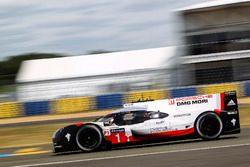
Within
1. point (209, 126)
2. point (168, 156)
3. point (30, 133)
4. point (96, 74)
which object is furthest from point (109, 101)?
point (168, 156)

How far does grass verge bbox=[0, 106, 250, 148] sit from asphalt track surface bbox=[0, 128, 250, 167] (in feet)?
16.1

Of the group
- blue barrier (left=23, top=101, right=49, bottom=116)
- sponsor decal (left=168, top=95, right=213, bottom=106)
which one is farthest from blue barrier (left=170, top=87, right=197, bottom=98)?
sponsor decal (left=168, top=95, right=213, bottom=106)

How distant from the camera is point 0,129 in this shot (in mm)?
22781

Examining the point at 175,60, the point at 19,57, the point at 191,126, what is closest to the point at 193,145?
the point at 191,126

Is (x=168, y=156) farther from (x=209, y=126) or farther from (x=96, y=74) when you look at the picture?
(x=96, y=74)

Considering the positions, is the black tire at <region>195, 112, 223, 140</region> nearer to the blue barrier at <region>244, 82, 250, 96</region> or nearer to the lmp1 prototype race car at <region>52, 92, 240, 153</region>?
the lmp1 prototype race car at <region>52, 92, 240, 153</region>

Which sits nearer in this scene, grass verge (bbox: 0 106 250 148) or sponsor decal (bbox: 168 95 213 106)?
sponsor decal (bbox: 168 95 213 106)

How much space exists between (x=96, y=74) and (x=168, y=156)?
2750cm

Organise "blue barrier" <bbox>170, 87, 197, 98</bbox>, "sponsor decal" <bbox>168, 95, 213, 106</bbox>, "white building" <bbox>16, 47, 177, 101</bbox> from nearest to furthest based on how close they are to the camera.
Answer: "sponsor decal" <bbox>168, 95, 213, 106</bbox> → "blue barrier" <bbox>170, 87, 197, 98</bbox> → "white building" <bbox>16, 47, 177, 101</bbox>

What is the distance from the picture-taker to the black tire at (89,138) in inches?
468

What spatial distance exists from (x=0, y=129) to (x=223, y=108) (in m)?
13.1

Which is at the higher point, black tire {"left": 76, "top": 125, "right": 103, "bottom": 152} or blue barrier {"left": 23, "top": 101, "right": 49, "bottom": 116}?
blue barrier {"left": 23, "top": 101, "right": 49, "bottom": 116}

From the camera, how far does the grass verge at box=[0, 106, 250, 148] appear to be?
17.4 metres

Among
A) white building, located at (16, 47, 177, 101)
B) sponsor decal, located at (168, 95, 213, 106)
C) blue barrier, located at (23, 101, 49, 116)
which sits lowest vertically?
sponsor decal, located at (168, 95, 213, 106)
